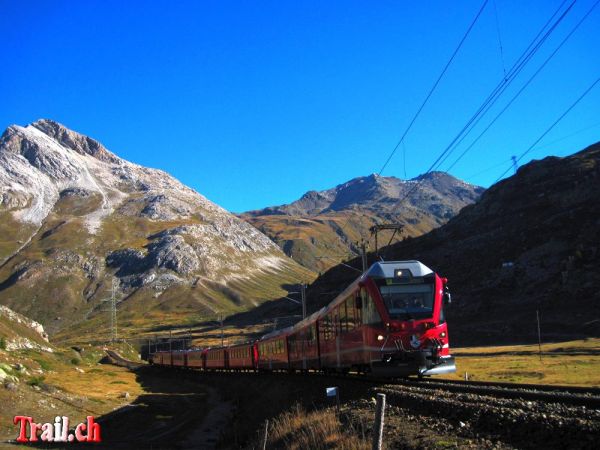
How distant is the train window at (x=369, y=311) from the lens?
22.5 metres

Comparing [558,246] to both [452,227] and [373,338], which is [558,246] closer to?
[452,227]

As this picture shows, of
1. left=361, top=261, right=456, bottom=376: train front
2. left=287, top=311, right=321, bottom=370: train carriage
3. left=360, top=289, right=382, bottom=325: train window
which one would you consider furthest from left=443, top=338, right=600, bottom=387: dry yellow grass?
left=360, top=289, right=382, bottom=325: train window

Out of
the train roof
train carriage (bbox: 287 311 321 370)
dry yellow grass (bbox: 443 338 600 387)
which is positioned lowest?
dry yellow grass (bbox: 443 338 600 387)

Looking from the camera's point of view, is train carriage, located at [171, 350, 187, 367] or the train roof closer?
the train roof

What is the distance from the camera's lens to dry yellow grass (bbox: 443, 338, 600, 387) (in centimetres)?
3634

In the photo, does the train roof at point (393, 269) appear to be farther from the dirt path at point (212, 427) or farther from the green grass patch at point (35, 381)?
the green grass patch at point (35, 381)

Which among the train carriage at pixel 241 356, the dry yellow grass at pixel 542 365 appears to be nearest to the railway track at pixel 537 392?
the dry yellow grass at pixel 542 365

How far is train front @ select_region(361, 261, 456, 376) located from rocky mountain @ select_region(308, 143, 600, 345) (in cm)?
6195

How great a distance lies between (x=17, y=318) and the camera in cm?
8531

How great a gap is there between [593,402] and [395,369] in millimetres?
8637

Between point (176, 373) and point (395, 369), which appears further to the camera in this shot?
point (176, 373)

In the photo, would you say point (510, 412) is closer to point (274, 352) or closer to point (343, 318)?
point (343, 318)

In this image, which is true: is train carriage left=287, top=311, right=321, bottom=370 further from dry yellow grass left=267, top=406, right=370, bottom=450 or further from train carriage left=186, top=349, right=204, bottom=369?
train carriage left=186, top=349, right=204, bottom=369

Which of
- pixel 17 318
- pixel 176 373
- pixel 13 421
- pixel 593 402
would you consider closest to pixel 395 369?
pixel 593 402
